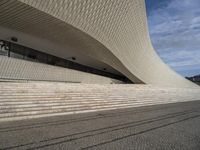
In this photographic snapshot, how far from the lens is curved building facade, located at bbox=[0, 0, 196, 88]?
967cm

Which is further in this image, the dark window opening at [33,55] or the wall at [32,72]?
the dark window opening at [33,55]

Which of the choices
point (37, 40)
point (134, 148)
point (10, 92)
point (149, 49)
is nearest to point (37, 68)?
point (37, 40)

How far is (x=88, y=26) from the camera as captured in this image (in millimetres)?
12266

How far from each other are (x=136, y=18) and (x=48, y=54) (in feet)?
26.3

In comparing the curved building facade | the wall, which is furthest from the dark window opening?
the wall

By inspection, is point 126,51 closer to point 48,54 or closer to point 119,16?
point 119,16

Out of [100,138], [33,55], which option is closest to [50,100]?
[100,138]

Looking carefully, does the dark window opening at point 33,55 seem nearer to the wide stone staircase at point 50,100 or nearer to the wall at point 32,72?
the wall at point 32,72

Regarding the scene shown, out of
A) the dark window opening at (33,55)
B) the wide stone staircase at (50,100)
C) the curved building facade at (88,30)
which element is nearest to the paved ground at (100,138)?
the wide stone staircase at (50,100)

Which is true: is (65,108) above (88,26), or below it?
below

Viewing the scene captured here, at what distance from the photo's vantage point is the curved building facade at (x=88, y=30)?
381 inches

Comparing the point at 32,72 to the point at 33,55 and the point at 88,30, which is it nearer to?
the point at 33,55

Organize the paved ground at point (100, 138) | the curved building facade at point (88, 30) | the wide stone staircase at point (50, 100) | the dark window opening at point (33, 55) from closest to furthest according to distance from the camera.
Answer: the paved ground at point (100, 138) < the wide stone staircase at point (50, 100) < the curved building facade at point (88, 30) < the dark window opening at point (33, 55)

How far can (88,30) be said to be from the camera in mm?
12375
